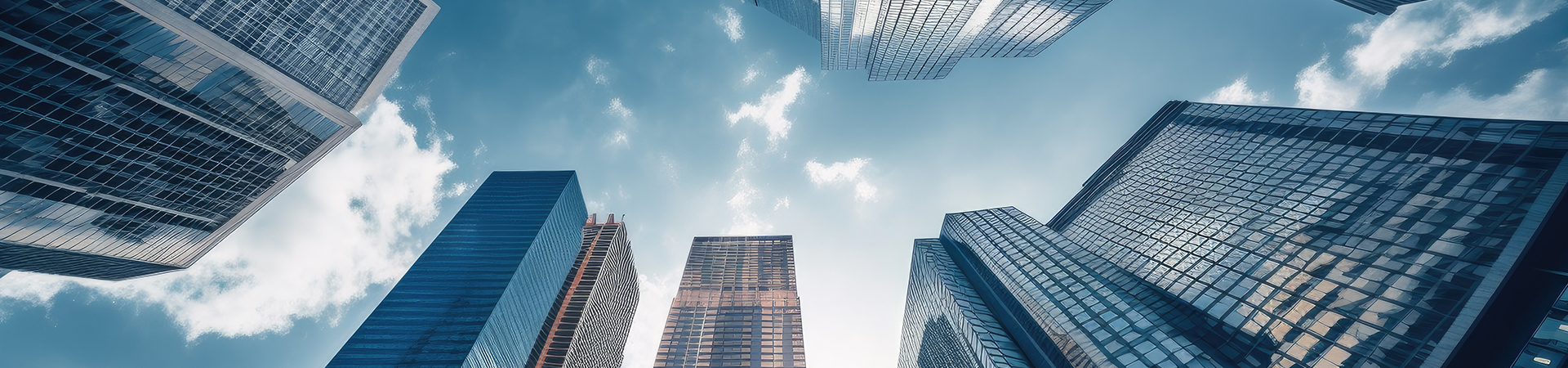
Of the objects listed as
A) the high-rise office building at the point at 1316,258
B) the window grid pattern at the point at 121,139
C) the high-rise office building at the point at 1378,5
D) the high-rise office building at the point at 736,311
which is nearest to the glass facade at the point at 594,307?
the high-rise office building at the point at 736,311

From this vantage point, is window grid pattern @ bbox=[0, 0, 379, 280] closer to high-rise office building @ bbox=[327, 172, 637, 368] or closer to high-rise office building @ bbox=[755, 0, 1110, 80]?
high-rise office building @ bbox=[327, 172, 637, 368]

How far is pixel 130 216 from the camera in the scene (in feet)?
195

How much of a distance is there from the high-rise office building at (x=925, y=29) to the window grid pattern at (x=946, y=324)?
38483mm

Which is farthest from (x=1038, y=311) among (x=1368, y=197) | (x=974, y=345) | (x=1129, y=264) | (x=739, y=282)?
(x=739, y=282)

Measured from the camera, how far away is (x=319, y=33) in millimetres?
83438

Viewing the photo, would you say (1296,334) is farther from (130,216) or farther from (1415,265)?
(130,216)

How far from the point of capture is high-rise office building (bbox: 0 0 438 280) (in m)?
44.3

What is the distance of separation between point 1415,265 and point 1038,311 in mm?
30084

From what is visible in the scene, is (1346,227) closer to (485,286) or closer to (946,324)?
(946,324)

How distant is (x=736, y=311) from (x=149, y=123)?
10358 centimetres

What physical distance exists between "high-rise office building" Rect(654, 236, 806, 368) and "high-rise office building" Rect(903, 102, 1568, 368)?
50.4 metres

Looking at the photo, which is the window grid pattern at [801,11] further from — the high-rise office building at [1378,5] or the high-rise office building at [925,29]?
the high-rise office building at [1378,5]

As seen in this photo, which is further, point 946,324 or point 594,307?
point 594,307

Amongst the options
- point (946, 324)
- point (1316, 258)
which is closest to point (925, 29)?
point (946, 324)
